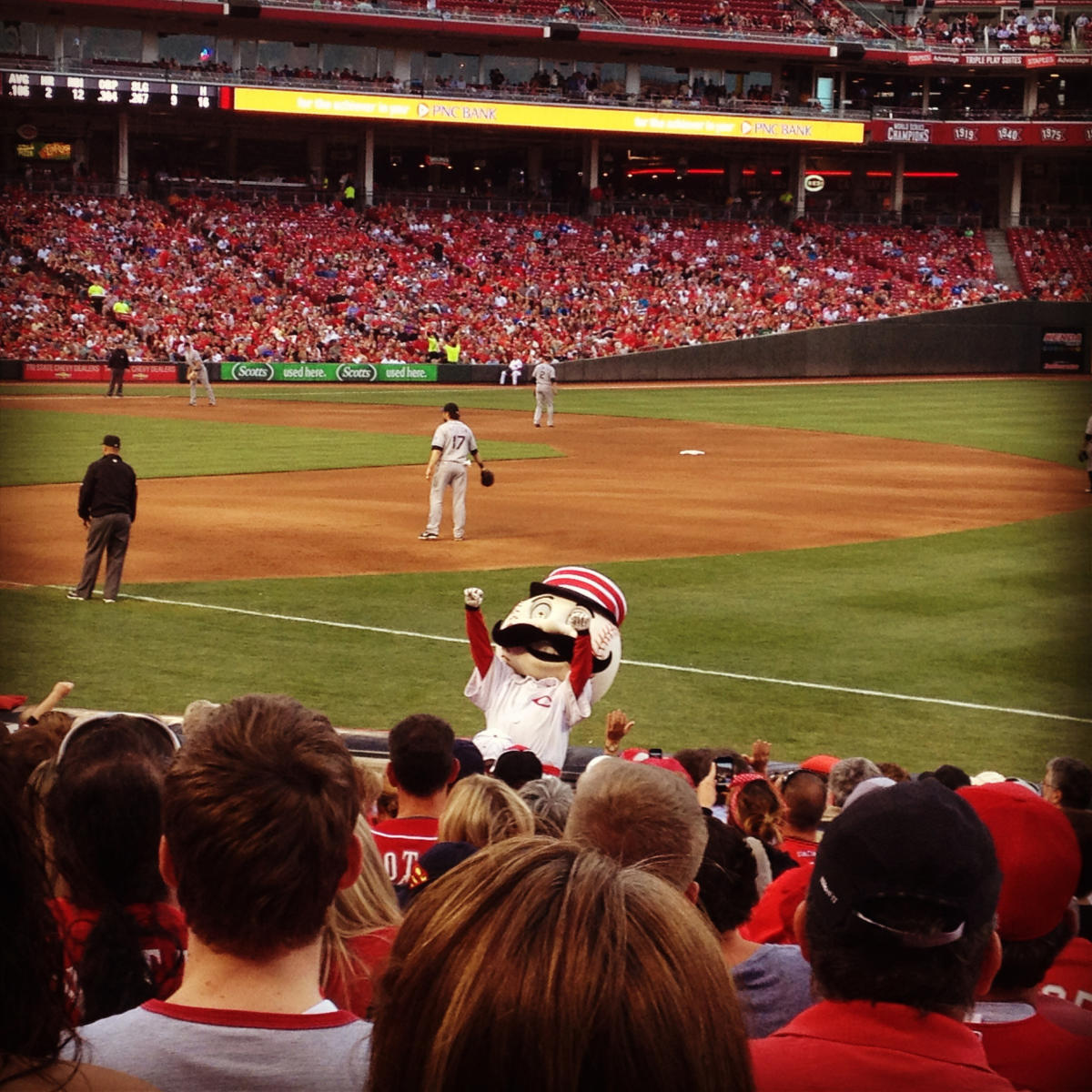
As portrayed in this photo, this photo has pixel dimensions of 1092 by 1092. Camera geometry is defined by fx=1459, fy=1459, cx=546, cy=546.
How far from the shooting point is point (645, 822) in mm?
3275

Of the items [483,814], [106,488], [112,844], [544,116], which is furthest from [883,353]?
[112,844]

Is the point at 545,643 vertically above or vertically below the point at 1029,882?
below

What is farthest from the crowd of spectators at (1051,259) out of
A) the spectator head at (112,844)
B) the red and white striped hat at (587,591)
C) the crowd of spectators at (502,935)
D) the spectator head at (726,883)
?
the spectator head at (112,844)

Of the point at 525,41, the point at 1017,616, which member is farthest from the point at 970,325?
the point at 1017,616

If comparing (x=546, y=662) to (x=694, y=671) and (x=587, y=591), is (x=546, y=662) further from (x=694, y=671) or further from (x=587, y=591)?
(x=694, y=671)

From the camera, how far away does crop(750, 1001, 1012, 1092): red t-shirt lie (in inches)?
85.2

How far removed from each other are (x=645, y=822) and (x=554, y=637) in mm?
6274

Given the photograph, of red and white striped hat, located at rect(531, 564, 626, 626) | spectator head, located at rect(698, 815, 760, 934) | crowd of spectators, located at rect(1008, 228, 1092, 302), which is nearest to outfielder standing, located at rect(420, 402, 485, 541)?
red and white striped hat, located at rect(531, 564, 626, 626)

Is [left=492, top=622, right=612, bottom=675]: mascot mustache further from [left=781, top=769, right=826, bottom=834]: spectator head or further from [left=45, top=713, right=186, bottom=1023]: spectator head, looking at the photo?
[left=45, top=713, right=186, bottom=1023]: spectator head

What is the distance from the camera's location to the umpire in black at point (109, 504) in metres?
14.5

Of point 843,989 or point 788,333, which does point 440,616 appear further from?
point 788,333

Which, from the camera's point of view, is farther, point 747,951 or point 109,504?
point 109,504

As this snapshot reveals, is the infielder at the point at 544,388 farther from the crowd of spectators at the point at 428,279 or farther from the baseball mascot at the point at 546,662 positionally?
the baseball mascot at the point at 546,662

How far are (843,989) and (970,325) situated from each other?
5339cm
